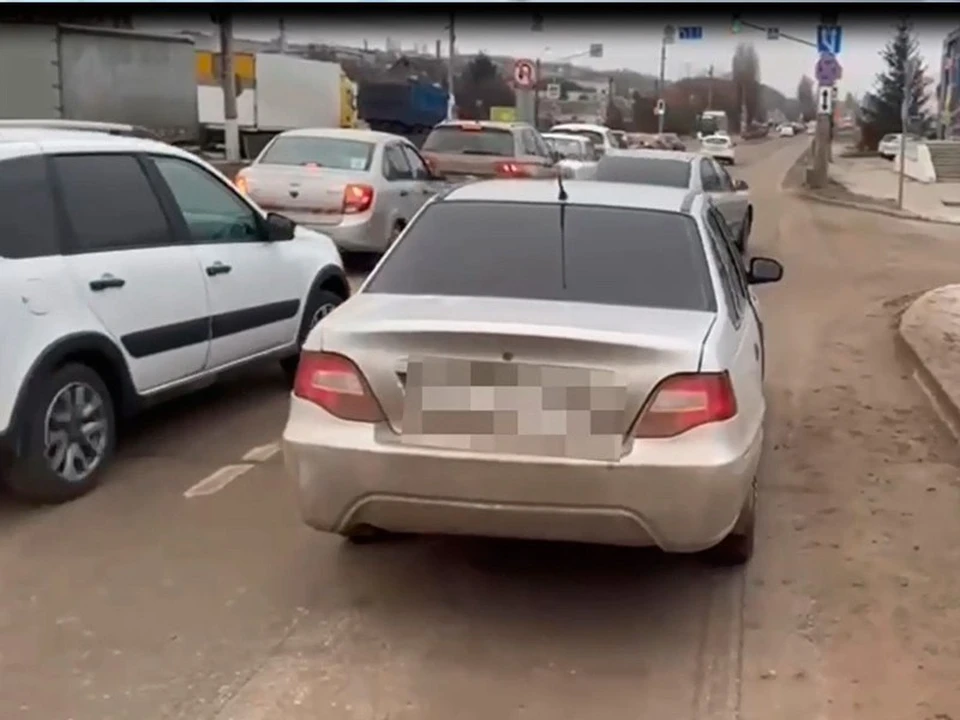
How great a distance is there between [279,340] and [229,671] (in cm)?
368

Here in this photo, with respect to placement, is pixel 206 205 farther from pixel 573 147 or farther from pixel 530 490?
pixel 573 147

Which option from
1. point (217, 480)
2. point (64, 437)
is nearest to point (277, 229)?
point (217, 480)

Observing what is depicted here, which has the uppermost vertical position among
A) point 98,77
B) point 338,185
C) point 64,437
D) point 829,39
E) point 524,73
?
point 829,39

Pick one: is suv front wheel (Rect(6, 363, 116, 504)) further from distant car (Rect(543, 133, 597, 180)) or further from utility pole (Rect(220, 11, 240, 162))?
utility pole (Rect(220, 11, 240, 162))

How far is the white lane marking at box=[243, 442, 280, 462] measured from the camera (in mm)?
6619

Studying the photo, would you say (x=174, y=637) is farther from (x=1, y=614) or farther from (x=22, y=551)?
(x=22, y=551)

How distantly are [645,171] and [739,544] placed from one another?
10.2 metres

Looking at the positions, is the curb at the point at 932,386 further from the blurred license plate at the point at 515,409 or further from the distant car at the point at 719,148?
the distant car at the point at 719,148

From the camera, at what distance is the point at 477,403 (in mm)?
4219

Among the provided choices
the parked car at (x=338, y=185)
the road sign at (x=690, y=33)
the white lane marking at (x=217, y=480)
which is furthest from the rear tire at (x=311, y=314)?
the road sign at (x=690, y=33)

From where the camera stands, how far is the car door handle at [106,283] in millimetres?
5914

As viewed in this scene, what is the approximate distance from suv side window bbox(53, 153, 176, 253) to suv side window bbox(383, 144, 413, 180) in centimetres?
714

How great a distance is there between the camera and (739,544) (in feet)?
16.6

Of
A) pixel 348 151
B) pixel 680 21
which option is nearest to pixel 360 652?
pixel 348 151
